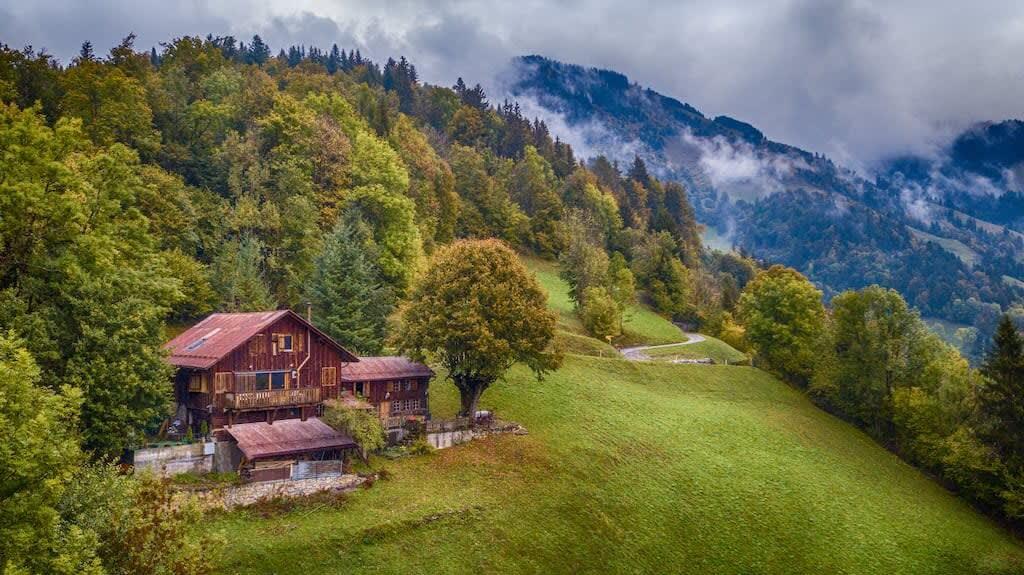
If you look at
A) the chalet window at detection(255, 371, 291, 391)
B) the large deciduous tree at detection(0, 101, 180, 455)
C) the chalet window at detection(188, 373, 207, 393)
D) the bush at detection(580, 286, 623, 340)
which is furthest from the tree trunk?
the bush at detection(580, 286, 623, 340)

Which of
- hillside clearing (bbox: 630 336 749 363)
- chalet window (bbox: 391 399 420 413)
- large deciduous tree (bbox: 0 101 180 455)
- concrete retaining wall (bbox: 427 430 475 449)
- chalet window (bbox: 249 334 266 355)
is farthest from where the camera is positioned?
hillside clearing (bbox: 630 336 749 363)

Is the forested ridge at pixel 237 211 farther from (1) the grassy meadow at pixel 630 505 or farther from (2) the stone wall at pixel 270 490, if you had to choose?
(1) the grassy meadow at pixel 630 505

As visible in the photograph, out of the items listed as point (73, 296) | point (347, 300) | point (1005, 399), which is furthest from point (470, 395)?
point (1005, 399)

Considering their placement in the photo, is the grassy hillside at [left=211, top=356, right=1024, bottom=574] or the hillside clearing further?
the hillside clearing

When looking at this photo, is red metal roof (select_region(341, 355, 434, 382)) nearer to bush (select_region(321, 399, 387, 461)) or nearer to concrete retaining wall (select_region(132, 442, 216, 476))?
bush (select_region(321, 399, 387, 461))

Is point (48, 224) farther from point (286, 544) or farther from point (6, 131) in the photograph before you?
point (286, 544)

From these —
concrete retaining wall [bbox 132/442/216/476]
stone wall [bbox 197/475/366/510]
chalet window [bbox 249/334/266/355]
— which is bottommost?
stone wall [bbox 197/475/366/510]

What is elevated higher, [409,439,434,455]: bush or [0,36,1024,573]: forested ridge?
[0,36,1024,573]: forested ridge
